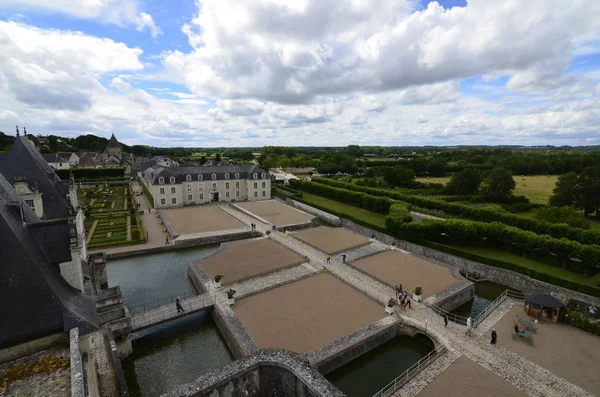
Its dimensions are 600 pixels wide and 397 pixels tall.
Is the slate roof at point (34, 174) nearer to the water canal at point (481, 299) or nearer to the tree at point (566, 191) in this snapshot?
the water canal at point (481, 299)

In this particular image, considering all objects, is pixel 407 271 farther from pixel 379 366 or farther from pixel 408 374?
pixel 408 374

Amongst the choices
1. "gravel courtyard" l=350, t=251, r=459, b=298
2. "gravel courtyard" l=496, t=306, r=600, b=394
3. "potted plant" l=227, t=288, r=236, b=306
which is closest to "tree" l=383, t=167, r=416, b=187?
"gravel courtyard" l=350, t=251, r=459, b=298

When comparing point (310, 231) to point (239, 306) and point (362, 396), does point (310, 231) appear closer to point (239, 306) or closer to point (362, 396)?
point (239, 306)

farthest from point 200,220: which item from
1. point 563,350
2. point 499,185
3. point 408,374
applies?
point 499,185

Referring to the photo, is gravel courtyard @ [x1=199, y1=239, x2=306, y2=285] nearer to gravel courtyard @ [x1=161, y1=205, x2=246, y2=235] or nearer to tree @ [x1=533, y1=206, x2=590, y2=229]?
gravel courtyard @ [x1=161, y1=205, x2=246, y2=235]

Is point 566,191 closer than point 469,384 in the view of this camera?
No

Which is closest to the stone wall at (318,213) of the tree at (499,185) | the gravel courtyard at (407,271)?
the gravel courtyard at (407,271)
